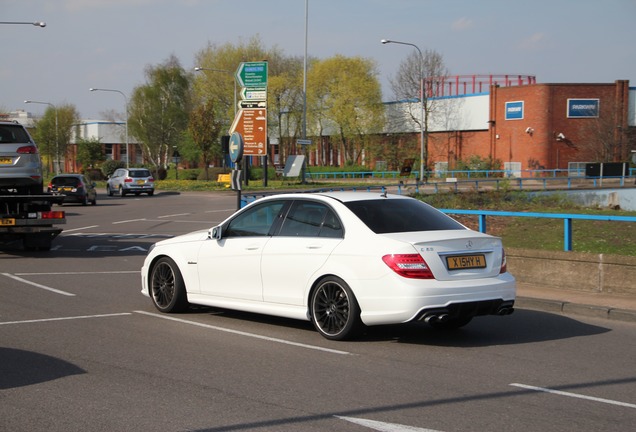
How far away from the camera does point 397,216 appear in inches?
355

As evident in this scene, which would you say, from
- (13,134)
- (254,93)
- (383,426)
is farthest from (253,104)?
(383,426)

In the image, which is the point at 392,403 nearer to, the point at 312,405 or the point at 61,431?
the point at 312,405

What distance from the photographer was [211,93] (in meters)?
81.3

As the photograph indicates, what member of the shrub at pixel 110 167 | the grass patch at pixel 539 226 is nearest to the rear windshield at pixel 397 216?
the grass patch at pixel 539 226

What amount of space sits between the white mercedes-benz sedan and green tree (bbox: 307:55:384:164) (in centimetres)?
6896

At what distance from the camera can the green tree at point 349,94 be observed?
7825cm

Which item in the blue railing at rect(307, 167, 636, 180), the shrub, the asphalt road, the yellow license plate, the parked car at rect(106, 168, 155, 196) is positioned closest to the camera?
the asphalt road

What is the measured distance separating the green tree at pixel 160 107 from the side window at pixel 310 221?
79458mm

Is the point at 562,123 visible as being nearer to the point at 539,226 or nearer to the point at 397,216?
the point at 539,226

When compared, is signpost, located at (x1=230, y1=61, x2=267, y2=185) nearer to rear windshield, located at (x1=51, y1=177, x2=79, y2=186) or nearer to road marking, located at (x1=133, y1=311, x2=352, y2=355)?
rear windshield, located at (x1=51, y1=177, x2=79, y2=186)

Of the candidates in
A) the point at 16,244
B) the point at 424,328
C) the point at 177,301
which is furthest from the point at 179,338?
the point at 16,244

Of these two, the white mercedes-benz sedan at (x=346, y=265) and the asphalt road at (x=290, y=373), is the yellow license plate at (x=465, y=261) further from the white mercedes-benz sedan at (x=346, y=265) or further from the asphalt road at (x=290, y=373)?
the asphalt road at (x=290, y=373)

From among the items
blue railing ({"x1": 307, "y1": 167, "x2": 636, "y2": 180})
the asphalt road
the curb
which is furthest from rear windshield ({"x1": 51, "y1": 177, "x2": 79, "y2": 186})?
the curb

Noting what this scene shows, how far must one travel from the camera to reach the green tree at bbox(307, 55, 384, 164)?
7825cm
